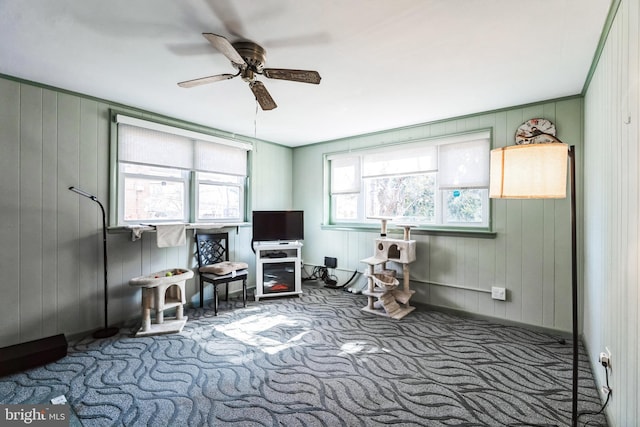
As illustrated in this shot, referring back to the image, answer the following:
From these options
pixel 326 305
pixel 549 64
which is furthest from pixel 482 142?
pixel 326 305

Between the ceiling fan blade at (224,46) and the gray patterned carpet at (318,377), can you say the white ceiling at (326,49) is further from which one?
the gray patterned carpet at (318,377)

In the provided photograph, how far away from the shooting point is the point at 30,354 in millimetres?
2367

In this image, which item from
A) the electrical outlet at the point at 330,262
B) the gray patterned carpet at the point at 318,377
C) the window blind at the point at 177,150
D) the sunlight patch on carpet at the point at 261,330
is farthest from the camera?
the electrical outlet at the point at 330,262

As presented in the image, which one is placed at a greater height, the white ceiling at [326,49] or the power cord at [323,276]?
the white ceiling at [326,49]

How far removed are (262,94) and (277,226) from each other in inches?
95.5

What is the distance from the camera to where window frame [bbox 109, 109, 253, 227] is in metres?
3.20

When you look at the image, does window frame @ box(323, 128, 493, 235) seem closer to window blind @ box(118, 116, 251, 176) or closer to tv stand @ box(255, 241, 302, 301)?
tv stand @ box(255, 241, 302, 301)

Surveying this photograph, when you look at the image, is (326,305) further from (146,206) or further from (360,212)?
(146,206)

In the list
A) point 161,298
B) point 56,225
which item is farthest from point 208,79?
point 161,298

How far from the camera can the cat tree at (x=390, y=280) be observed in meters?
3.58

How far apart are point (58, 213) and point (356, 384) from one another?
317 centimetres

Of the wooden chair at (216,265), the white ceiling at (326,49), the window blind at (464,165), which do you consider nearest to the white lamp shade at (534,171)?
the white ceiling at (326,49)

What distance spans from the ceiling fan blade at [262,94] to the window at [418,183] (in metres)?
2.29

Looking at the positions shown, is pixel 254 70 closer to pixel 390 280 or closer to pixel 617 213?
pixel 617 213
